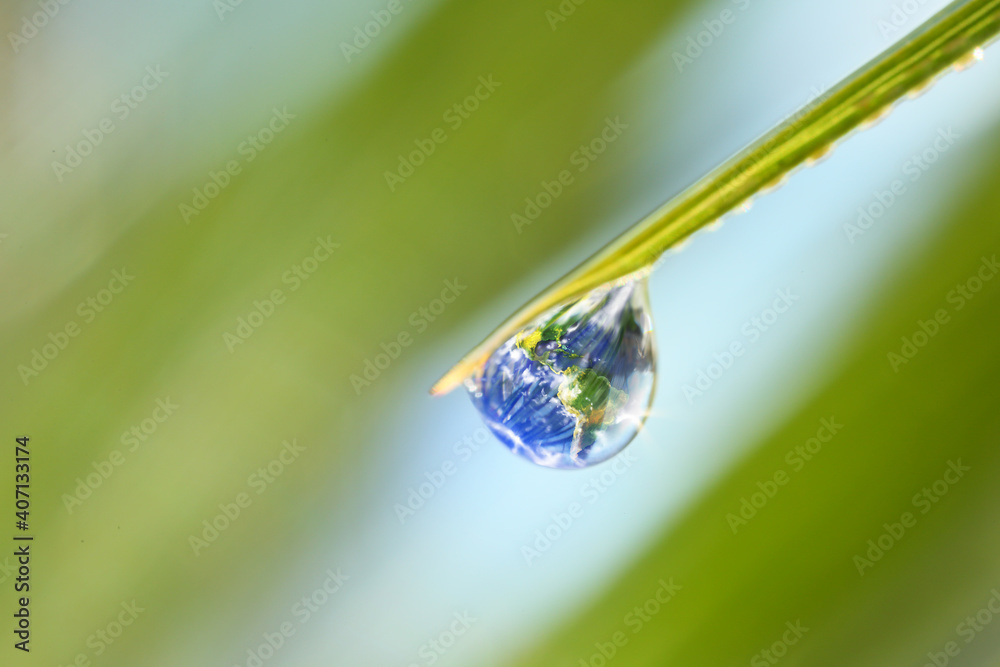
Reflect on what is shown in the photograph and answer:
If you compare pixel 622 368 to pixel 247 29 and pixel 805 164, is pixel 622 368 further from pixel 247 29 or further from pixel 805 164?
pixel 247 29

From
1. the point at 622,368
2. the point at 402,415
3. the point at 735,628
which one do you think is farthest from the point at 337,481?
the point at 735,628
